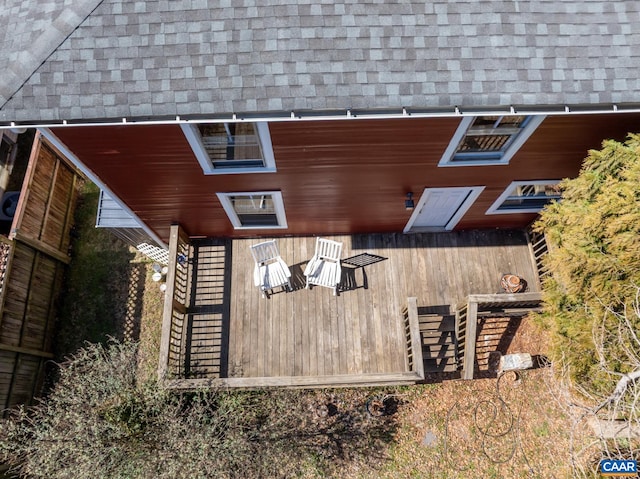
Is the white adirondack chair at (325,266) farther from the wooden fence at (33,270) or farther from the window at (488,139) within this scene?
the wooden fence at (33,270)

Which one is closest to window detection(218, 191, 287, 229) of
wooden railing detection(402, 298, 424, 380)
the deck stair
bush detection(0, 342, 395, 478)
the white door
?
the white door

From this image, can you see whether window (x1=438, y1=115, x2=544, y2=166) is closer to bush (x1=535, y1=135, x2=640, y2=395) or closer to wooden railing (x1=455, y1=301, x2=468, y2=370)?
bush (x1=535, y1=135, x2=640, y2=395)

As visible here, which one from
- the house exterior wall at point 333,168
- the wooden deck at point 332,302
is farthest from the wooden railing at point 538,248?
the house exterior wall at point 333,168

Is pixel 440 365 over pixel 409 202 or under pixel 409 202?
under

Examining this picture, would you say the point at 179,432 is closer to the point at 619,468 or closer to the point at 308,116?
the point at 308,116

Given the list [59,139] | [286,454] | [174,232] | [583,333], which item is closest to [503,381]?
[583,333]

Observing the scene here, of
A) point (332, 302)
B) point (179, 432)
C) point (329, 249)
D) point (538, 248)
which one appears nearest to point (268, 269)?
point (329, 249)
